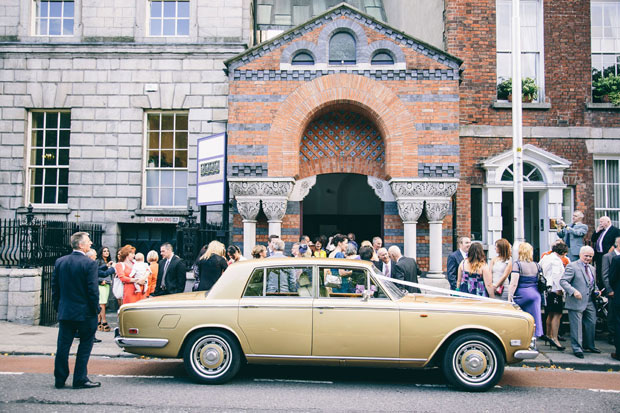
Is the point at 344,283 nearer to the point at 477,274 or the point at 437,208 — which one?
the point at 477,274

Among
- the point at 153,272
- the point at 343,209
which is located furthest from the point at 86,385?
the point at 343,209

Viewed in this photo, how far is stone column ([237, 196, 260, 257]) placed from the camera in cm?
1209

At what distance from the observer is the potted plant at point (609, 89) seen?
13.5 metres

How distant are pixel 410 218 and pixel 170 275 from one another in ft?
18.5

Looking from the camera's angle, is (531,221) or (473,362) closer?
(473,362)

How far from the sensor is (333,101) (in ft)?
40.1

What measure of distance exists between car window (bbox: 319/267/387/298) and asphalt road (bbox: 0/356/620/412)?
119cm

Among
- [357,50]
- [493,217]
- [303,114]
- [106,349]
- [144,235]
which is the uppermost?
[357,50]

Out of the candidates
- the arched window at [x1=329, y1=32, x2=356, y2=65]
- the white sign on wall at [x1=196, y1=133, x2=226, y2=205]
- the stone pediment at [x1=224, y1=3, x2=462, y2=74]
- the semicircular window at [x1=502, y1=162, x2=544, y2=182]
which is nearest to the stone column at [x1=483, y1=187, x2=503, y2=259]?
the semicircular window at [x1=502, y1=162, x2=544, y2=182]

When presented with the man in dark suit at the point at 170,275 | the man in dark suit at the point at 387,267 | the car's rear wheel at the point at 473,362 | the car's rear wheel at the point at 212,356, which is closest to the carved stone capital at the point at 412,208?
the man in dark suit at the point at 387,267

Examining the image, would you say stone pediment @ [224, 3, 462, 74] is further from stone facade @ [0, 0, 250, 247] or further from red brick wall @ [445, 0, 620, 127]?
stone facade @ [0, 0, 250, 247]

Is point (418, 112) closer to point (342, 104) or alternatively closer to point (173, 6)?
point (342, 104)

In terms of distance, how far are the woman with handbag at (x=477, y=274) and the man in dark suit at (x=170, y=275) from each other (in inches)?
195

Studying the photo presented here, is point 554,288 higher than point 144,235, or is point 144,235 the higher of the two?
point 144,235
